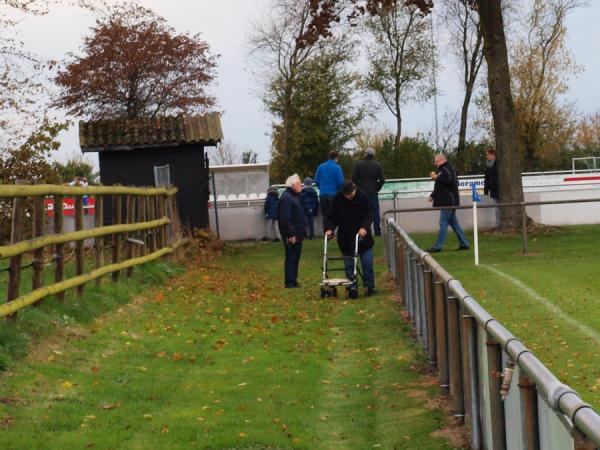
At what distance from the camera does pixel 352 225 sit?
59.8 feet

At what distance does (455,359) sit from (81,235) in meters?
6.96

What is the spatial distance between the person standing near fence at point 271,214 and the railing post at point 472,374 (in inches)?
920

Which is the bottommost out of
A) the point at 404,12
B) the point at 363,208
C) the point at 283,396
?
the point at 283,396

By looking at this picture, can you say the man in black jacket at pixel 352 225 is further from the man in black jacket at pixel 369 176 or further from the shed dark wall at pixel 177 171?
the shed dark wall at pixel 177 171

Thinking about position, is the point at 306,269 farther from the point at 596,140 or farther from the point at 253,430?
the point at 596,140

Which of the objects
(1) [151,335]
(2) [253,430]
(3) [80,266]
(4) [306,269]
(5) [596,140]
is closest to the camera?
(2) [253,430]

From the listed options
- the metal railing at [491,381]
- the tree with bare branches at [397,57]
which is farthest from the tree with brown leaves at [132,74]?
the metal railing at [491,381]

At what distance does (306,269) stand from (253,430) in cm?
1442

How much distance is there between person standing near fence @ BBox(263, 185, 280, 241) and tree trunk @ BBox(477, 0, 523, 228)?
5620 mm

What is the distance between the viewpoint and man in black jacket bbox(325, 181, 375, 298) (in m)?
18.0

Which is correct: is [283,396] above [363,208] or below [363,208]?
below

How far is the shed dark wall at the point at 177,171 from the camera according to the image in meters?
28.3

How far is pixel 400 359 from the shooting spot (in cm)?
1211

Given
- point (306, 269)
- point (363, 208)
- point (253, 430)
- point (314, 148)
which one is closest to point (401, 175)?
point (314, 148)
